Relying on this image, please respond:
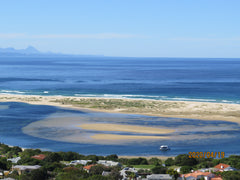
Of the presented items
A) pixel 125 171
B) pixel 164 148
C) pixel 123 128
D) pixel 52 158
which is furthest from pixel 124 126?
pixel 125 171

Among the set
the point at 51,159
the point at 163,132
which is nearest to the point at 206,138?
the point at 163,132

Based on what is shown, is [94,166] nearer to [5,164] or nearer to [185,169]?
[185,169]

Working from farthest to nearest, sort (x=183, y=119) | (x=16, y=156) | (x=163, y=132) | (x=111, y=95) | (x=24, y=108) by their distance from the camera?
(x=111, y=95) → (x=24, y=108) → (x=183, y=119) → (x=163, y=132) → (x=16, y=156)

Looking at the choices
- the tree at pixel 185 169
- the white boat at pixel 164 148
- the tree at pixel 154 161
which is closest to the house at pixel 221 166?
the tree at pixel 185 169

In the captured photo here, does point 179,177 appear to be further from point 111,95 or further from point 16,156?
point 111,95

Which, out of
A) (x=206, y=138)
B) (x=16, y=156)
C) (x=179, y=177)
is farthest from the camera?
(x=206, y=138)

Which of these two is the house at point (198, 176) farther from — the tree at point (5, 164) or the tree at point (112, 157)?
the tree at point (5, 164)
